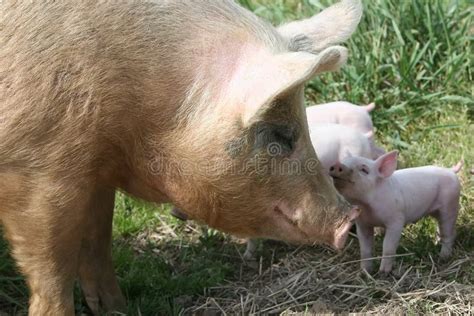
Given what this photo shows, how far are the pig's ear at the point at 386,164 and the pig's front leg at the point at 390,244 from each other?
241mm

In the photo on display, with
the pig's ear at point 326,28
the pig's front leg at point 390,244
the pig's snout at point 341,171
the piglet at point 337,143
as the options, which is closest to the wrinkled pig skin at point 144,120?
the pig's ear at point 326,28

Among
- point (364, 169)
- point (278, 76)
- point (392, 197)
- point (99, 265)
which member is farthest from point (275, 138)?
point (99, 265)

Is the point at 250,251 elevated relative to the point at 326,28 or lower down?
lower down

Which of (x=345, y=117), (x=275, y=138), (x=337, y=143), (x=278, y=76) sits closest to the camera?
(x=278, y=76)

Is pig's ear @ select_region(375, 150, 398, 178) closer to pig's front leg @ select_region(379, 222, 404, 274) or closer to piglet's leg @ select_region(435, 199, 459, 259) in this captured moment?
pig's front leg @ select_region(379, 222, 404, 274)

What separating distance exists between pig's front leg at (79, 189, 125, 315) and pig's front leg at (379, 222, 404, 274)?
125 centimetres

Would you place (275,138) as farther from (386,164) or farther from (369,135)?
(369,135)

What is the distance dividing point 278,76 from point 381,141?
8.03 feet

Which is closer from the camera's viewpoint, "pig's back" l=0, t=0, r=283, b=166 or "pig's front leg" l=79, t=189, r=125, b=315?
"pig's back" l=0, t=0, r=283, b=166

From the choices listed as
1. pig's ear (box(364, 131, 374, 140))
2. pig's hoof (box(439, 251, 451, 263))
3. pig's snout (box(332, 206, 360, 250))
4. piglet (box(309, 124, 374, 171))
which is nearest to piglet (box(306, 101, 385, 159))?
pig's ear (box(364, 131, 374, 140))

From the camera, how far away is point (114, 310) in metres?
4.71

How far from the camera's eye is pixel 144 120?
3.93 m

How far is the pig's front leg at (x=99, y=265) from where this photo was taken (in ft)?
15.4

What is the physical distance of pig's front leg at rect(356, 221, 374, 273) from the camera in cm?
478
